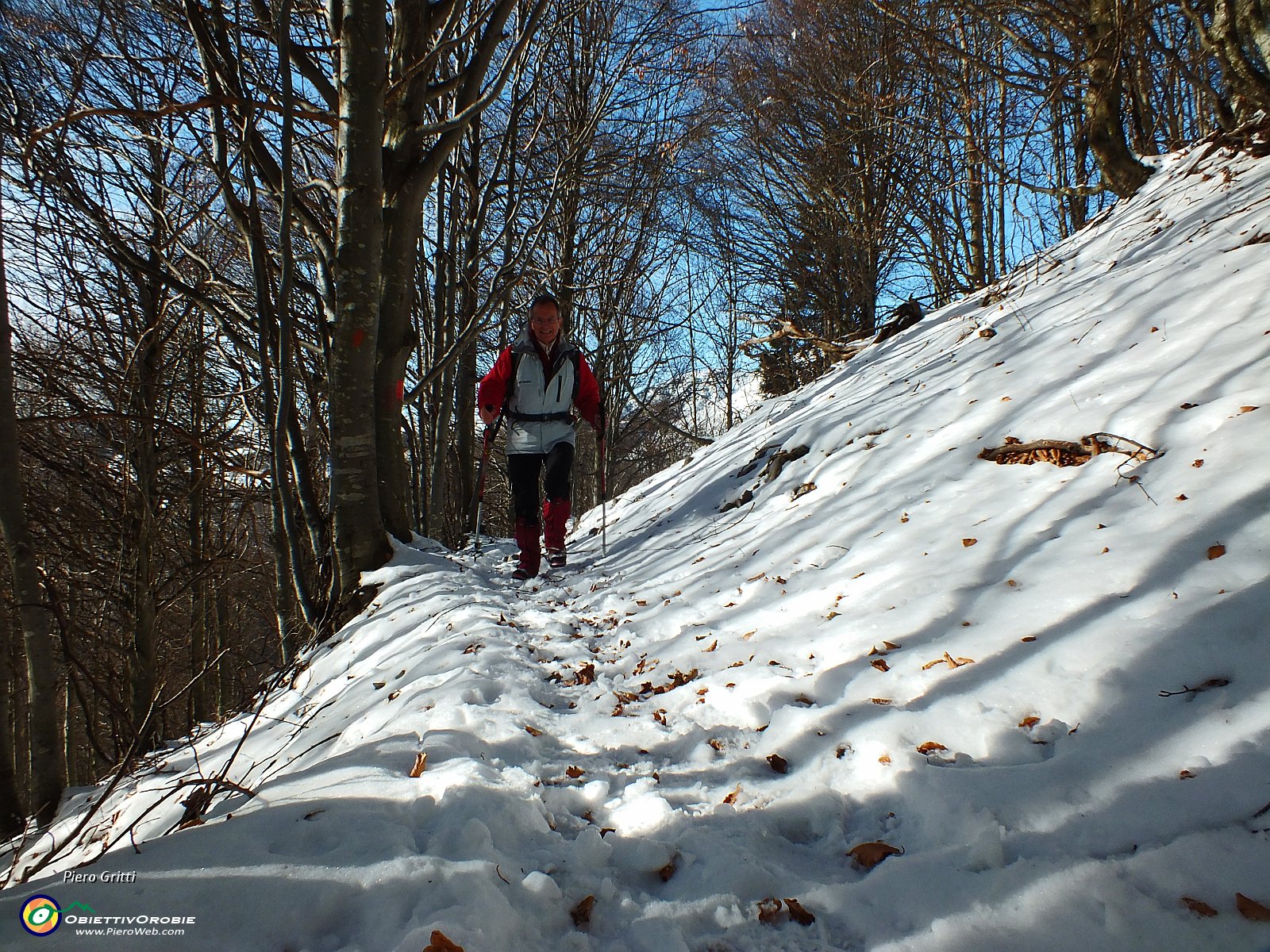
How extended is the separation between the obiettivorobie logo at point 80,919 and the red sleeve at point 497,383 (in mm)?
4055

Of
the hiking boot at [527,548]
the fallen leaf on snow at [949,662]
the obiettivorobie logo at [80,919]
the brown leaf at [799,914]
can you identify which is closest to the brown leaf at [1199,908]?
the brown leaf at [799,914]

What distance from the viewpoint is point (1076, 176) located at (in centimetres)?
1020

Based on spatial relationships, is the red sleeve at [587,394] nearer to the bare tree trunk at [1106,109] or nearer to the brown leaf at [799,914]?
the brown leaf at [799,914]

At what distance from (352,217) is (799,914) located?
4374mm

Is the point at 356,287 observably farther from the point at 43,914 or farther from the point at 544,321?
the point at 43,914

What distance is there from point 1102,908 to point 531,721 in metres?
1.58

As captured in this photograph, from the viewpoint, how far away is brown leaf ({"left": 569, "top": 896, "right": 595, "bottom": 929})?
1227 millimetres

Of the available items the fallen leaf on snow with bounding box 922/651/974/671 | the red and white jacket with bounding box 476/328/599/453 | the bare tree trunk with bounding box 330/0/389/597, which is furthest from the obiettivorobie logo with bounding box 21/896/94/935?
the red and white jacket with bounding box 476/328/599/453

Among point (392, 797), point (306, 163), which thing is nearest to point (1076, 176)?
point (306, 163)

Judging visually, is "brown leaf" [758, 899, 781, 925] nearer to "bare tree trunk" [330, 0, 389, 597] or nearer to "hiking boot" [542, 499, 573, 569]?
"bare tree trunk" [330, 0, 389, 597]

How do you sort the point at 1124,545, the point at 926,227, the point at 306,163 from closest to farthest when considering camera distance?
the point at 1124,545 → the point at 306,163 → the point at 926,227

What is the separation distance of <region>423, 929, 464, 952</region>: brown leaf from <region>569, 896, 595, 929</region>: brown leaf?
261 mm

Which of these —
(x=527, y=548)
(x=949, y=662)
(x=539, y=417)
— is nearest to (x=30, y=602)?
(x=527, y=548)

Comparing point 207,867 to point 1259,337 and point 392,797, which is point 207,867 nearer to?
point 392,797
